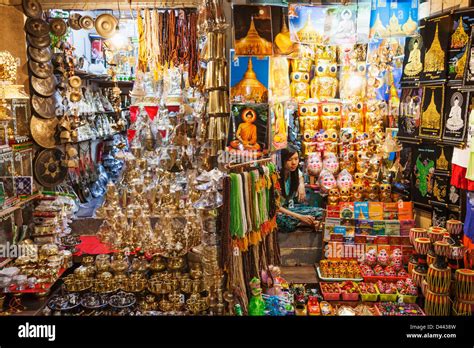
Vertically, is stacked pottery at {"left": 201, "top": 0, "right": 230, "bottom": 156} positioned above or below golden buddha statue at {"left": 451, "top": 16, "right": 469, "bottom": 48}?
below

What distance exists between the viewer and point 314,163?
539cm

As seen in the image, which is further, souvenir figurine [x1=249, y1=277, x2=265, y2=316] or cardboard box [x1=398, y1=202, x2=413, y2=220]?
cardboard box [x1=398, y1=202, x2=413, y2=220]

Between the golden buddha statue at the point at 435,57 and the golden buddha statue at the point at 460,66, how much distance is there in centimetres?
16

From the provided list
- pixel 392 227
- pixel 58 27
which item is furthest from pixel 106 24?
pixel 392 227

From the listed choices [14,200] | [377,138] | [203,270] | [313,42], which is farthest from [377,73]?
[14,200]

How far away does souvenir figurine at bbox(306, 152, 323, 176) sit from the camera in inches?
212

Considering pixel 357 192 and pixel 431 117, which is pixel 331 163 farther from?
pixel 431 117

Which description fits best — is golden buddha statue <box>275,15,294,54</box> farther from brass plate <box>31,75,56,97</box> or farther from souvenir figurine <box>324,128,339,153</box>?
brass plate <box>31,75,56,97</box>

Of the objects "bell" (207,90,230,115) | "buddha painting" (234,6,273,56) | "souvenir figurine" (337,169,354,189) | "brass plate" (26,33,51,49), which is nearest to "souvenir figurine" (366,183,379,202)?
"souvenir figurine" (337,169,354,189)

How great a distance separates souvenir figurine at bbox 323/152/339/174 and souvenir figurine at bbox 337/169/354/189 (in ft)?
0.33

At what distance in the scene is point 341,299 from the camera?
4414mm

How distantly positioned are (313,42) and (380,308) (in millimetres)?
2639

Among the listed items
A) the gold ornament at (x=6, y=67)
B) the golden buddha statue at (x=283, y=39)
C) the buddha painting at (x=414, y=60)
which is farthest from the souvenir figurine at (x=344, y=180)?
the gold ornament at (x=6, y=67)
